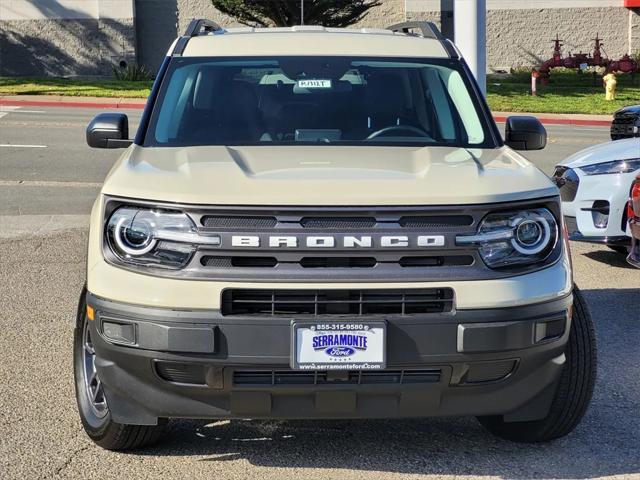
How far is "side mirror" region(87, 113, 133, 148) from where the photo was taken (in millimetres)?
5152

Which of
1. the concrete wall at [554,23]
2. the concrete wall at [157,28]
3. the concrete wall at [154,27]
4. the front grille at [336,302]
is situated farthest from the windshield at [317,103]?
the concrete wall at [554,23]

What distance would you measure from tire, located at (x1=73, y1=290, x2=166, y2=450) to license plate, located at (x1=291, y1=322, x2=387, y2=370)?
30.3 inches

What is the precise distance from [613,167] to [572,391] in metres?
4.14

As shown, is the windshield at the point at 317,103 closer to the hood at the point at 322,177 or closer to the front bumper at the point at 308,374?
the hood at the point at 322,177

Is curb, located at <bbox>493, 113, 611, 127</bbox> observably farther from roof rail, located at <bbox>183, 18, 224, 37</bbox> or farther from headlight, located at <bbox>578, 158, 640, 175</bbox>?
roof rail, located at <bbox>183, 18, 224, 37</bbox>

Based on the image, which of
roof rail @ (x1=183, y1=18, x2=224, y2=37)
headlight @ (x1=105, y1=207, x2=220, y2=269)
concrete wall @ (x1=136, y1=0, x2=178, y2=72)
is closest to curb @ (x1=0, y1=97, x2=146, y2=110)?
concrete wall @ (x1=136, y1=0, x2=178, y2=72)

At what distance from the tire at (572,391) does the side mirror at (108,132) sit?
236cm

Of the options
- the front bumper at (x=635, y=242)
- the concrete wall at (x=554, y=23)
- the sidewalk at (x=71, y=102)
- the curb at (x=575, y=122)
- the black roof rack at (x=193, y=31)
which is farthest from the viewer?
the concrete wall at (x=554, y=23)

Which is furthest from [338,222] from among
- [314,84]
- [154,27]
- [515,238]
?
[154,27]

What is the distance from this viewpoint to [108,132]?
5164 millimetres

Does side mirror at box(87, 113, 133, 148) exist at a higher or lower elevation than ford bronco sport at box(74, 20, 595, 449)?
higher

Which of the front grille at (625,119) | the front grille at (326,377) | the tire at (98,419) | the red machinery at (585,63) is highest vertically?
the front grille at (326,377)

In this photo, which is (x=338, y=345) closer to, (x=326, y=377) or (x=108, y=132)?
(x=326, y=377)

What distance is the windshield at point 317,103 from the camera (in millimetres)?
5023
